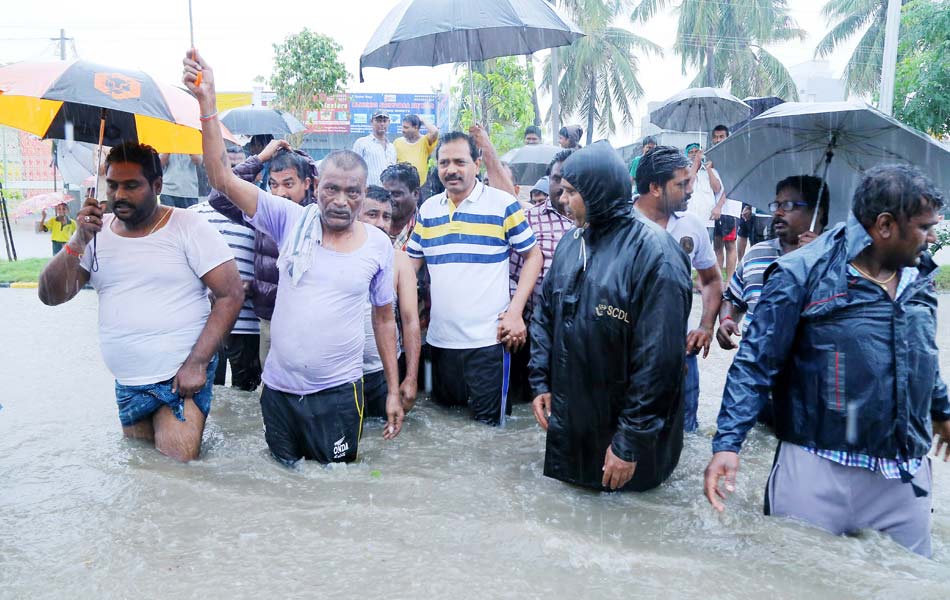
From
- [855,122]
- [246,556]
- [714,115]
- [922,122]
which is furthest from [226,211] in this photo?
[922,122]

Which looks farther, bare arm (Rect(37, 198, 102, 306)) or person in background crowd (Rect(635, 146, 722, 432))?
person in background crowd (Rect(635, 146, 722, 432))

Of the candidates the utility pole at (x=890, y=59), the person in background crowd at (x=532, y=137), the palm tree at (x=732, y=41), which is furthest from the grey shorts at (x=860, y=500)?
the palm tree at (x=732, y=41)

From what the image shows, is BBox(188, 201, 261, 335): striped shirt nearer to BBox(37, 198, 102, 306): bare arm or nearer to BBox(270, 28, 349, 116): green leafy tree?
BBox(37, 198, 102, 306): bare arm

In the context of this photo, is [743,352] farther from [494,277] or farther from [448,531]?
[494,277]

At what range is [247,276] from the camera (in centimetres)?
525

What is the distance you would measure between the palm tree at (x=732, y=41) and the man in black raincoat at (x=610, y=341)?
31585mm

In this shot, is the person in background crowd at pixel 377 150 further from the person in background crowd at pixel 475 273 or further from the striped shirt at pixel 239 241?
the person in background crowd at pixel 475 273

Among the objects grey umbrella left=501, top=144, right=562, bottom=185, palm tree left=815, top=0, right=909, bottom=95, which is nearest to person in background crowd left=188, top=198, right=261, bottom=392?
grey umbrella left=501, top=144, right=562, bottom=185

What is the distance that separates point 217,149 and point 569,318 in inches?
75.1

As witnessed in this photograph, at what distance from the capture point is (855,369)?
112 inches

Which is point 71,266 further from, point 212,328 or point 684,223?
point 684,223

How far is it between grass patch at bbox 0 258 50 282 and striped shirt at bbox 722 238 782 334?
11.3 metres

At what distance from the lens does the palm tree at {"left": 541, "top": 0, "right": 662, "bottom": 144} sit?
103 feet

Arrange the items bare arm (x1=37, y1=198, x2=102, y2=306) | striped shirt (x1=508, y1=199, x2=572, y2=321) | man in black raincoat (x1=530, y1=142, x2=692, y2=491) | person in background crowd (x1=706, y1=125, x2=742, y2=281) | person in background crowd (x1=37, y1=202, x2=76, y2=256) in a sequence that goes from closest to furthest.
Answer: man in black raincoat (x1=530, y1=142, x2=692, y2=491), bare arm (x1=37, y1=198, x2=102, y2=306), striped shirt (x1=508, y1=199, x2=572, y2=321), person in background crowd (x1=706, y1=125, x2=742, y2=281), person in background crowd (x1=37, y1=202, x2=76, y2=256)
